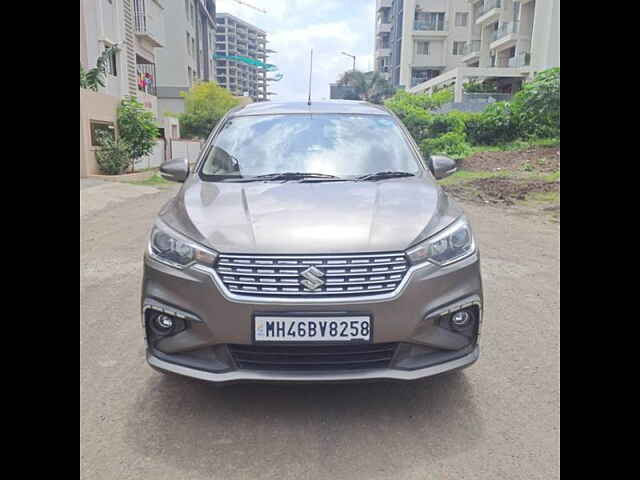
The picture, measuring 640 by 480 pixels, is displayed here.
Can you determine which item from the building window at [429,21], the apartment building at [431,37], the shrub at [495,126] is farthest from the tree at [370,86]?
the shrub at [495,126]

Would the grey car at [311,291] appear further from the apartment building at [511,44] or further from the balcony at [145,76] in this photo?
the apartment building at [511,44]

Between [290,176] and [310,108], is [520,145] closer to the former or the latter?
[310,108]

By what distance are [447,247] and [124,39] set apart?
23.0m

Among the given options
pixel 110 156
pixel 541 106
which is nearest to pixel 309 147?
pixel 110 156

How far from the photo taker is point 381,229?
2512 millimetres

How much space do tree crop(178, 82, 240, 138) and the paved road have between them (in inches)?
1310

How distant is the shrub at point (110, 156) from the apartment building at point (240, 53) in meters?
103

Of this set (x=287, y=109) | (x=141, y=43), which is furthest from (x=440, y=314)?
(x=141, y=43)

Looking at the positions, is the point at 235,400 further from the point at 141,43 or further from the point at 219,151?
the point at 141,43

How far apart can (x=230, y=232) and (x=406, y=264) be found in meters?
0.88

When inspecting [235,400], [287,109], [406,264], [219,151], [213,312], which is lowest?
[235,400]

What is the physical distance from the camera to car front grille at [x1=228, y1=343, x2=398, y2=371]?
7.81ft

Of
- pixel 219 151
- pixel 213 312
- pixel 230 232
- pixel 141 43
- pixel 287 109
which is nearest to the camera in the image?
pixel 213 312
